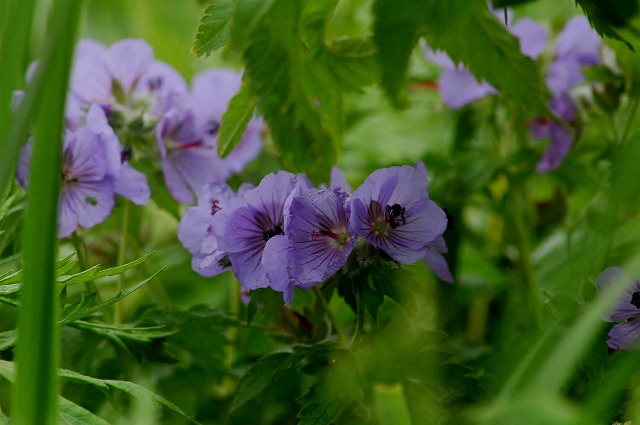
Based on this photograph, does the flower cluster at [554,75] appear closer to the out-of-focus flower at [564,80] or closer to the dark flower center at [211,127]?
the out-of-focus flower at [564,80]

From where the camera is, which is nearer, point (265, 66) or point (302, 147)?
point (265, 66)

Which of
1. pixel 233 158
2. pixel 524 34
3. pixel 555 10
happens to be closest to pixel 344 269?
pixel 233 158

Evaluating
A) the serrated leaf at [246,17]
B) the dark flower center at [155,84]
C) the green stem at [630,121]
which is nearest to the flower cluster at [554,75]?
the green stem at [630,121]

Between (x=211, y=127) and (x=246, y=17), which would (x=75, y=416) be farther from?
(x=211, y=127)

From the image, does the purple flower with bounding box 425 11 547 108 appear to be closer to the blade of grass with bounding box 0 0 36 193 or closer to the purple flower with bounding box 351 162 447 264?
the purple flower with bounding box 351 162 447 264

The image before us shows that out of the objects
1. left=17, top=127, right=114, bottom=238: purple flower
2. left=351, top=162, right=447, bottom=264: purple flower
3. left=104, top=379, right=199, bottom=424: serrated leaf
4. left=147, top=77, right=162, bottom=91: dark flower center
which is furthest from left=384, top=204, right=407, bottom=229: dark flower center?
left=147, top=77, right=162, bottom=91: dark flower center

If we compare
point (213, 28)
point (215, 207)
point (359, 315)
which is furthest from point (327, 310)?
point (213, 28)

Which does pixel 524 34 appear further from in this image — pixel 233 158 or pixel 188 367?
pixel 188 367
